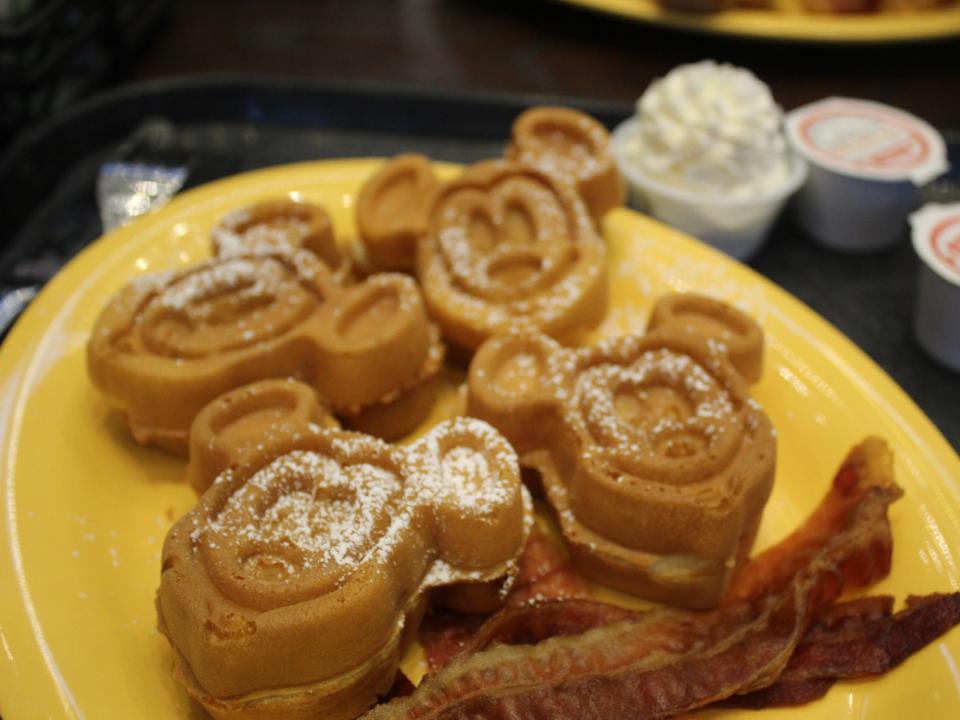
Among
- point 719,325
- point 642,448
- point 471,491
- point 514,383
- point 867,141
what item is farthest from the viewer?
point 867,141

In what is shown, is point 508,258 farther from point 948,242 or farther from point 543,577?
point 948,242

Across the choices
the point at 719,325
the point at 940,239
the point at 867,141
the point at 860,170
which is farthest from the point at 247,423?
the point at 867,141

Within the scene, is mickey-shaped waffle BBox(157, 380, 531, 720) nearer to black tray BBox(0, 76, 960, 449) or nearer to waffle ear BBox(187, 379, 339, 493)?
waffle ear BBox(187, 379, 339, 493)

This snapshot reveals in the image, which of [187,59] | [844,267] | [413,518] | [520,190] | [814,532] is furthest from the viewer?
[187,59]

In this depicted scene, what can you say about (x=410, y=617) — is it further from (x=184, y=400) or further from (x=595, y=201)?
(x=595, y=201)

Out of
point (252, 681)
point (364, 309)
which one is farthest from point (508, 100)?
point (252, 681)

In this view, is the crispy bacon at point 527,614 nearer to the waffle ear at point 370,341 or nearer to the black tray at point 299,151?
the waffle ear at point 370,341

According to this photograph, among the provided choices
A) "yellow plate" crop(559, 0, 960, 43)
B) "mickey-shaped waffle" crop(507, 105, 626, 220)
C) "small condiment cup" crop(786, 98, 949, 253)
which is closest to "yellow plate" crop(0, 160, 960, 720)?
"mickey-shaped waffle" crop(507, 105, 626, 220)
